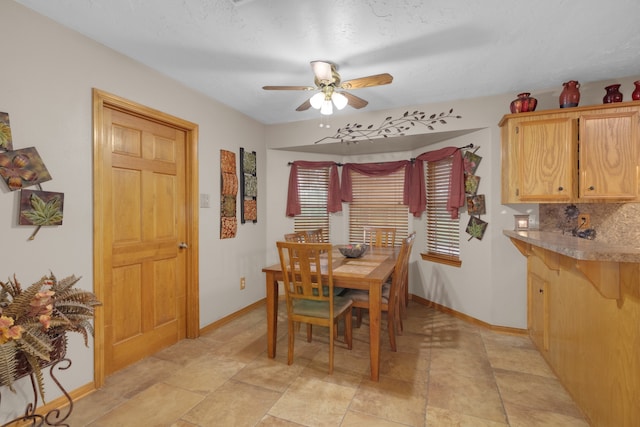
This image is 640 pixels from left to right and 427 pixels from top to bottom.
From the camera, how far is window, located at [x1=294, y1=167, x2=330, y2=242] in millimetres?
4367

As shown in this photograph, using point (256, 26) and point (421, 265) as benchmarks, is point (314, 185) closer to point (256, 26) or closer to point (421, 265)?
point (421, 265)

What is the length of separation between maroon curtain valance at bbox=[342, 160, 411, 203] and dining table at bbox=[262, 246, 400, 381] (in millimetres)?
1420

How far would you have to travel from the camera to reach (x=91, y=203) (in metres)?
2.09

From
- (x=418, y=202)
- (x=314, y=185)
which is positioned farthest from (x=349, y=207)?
(x=418, y=202)

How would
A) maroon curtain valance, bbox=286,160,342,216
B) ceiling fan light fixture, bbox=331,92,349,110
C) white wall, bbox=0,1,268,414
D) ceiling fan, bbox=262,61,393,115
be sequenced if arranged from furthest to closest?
1. maroon curtain valance, bbox=286,160,342,216
2. ceiling fan light fixture, bbox=331,92,349,110
3. ceiling fan, bbox=262,61,393,115
4. white wall, bbox=0,1,268,414

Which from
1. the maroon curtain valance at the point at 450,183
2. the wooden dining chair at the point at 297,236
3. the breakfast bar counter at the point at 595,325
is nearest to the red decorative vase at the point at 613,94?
the maroon curtain valance at the point at 450,183

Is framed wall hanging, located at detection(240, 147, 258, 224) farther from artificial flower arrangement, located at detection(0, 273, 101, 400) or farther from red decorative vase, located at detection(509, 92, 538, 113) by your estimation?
red decorative vase, located at detection(509, 92, 538, 113)

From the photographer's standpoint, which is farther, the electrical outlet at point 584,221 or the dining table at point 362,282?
the electrical outlet at point 584,221

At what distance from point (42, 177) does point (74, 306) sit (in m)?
0.91

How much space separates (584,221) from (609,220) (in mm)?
170

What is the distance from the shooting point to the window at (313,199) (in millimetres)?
4367

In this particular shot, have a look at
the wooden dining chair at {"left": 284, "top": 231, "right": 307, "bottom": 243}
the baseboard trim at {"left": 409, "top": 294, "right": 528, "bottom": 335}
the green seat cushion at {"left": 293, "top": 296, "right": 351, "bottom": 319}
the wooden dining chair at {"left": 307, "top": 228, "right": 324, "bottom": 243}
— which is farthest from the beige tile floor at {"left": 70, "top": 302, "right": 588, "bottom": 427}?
the wooden dining chair at {"left": 307, "top": 228, "right": 324, "bottom": 243}

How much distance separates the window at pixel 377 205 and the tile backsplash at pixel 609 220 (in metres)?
1.70

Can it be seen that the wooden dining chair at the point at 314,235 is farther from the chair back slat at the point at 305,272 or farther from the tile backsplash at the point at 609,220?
the tile backsplash at the point at 609,220
